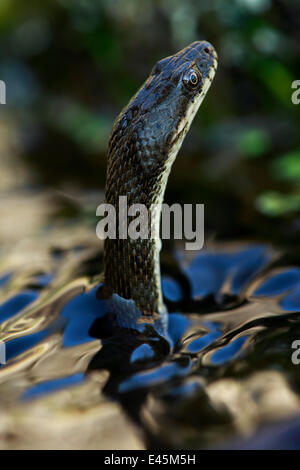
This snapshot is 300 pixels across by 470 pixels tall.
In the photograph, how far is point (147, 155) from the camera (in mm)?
2869

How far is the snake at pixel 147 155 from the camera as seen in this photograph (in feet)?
9.39

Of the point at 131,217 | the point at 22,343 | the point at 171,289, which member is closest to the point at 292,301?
the point at 171,289

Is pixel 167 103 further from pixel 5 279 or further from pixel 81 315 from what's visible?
pixel 5 279

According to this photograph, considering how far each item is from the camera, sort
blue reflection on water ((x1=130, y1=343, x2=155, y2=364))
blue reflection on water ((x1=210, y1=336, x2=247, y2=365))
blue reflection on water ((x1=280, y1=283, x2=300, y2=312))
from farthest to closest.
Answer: blue reflection on water ((x1=280, y1=283, x2=300, y2=312))
blue reflection on water ((x1=130, y1=343, x2=155, y2=364))
blue reflection on water ((x1=210, y1=336, x2=247, y2=365))

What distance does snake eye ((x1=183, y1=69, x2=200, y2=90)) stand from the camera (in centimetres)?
299

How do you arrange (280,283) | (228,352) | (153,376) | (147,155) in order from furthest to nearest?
(280,283), (147,155), (228,352), (153,376)

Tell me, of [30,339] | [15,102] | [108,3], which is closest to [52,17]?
[15,102]

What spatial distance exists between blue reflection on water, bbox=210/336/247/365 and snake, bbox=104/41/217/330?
1.82ft

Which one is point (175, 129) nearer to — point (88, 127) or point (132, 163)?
point (132, 163)

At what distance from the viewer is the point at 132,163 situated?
2.86 m

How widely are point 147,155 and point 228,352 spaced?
115cm

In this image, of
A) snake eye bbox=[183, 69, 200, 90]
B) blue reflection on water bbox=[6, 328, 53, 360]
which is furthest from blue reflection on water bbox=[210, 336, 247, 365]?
snake eye bbox=[183, 69, 200, 90]

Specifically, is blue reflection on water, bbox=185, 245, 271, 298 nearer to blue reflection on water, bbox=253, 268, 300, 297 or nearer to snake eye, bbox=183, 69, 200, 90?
blue reflection on water, bbox=253, 268, 300, 297

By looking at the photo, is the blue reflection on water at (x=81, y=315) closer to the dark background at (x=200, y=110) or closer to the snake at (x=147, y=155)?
the snake at (x=147, y=155)
